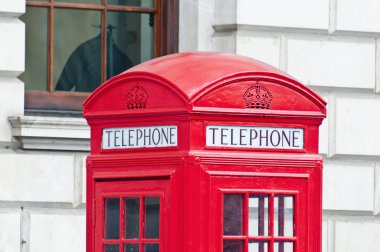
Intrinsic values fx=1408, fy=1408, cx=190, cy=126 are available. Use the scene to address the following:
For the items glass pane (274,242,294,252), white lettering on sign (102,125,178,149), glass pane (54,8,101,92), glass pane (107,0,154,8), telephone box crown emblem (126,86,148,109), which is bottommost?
glass pane (274,242,294,252)

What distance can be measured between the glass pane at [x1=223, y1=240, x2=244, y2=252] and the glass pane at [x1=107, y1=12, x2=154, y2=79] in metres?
4.31

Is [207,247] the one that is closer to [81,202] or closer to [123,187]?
[123,187]

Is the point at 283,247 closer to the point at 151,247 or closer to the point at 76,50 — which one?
the point at 151,247

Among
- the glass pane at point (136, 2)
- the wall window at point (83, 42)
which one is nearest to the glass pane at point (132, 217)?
the wall window at point (83, 42)

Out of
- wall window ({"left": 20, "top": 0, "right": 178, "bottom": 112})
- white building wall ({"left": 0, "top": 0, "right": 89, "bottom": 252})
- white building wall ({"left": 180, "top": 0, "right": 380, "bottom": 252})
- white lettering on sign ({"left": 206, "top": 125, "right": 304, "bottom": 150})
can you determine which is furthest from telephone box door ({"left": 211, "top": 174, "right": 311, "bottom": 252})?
white building wall ({"left": 180, "top": 0, "right": 380, "bottom": 252})

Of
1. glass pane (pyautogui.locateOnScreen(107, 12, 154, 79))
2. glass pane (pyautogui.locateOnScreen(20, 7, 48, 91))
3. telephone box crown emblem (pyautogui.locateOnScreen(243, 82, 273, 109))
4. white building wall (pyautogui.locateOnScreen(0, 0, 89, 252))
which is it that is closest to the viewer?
telephone box crown emblem (pyautogui.locateOnScreen(243, 82, 273, 109))

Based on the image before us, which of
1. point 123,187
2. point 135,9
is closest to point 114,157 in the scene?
point 123,187

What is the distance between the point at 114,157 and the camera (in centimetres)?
608

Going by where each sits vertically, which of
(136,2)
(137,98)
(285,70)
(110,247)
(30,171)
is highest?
(136,2)

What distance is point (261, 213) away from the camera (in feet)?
19.6

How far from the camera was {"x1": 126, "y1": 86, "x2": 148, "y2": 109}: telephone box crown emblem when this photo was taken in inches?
236

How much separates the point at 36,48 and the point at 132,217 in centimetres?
402

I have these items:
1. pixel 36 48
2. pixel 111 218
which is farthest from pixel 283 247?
pixel 36 48

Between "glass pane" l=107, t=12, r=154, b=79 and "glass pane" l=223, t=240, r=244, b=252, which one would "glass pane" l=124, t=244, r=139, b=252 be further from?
"glass pane" l=107, t=12, r=154, b=79
